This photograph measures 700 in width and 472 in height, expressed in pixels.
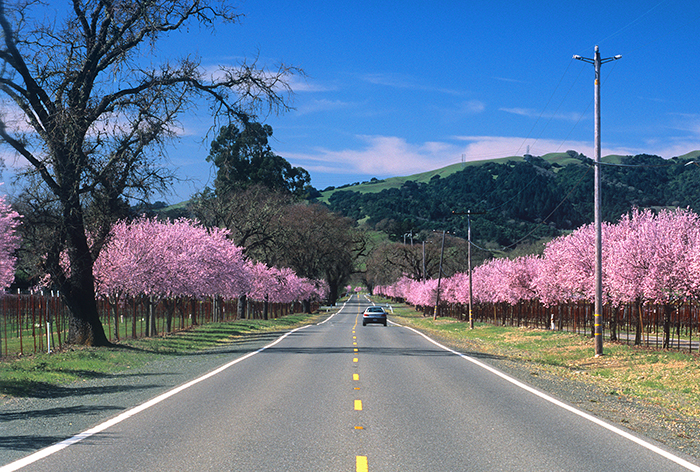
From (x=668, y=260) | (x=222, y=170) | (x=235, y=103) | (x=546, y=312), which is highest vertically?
(x=235, y=103)

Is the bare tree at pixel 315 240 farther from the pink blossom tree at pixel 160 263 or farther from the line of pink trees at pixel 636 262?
the line of pink trees at pixel 636 262

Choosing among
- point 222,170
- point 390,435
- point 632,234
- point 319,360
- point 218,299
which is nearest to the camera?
point 390,435

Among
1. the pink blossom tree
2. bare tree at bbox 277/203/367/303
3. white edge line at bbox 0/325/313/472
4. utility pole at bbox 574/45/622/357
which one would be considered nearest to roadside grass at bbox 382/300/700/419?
utility pole at bbox 574/45/622/357

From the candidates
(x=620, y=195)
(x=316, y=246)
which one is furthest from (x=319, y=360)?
(x=620, y=195)

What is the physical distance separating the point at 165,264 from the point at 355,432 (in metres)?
25.4

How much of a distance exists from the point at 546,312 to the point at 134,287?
2711 centimetres

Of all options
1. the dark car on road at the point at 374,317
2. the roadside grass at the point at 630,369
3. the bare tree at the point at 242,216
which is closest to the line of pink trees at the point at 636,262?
the roadside grass at the point at 630,369

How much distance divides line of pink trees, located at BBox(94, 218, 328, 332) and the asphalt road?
49.4 ft

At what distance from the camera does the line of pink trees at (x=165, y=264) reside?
31062mm

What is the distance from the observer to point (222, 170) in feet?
82.2

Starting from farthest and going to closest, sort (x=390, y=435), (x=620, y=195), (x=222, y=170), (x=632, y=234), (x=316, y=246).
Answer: (x=620, y=195) → (x=316, y=246) → (x=632, y=234) → (x=222, y=170) → (x=390, y=435)

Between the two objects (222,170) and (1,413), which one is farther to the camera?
(222,170)

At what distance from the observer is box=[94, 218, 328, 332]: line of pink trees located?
3106 cm

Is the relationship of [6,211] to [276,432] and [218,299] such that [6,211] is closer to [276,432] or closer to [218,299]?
[276,432]
